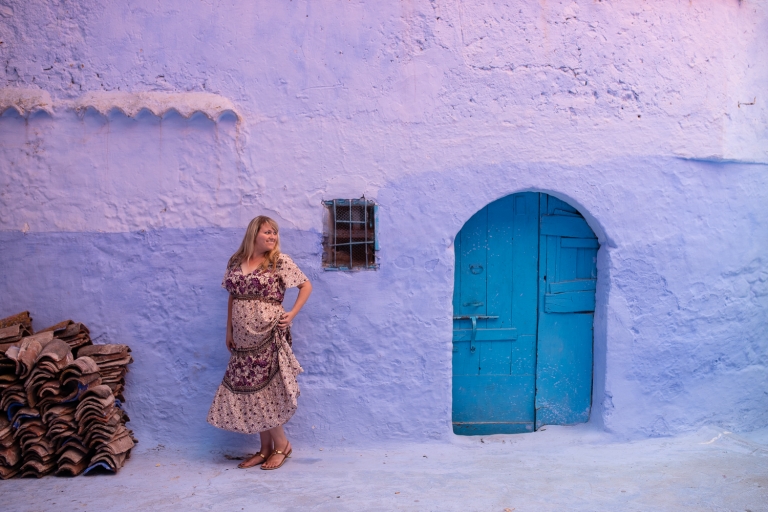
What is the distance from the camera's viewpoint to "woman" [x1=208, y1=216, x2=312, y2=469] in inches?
157

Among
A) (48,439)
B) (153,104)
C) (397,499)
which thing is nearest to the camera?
(397,499)

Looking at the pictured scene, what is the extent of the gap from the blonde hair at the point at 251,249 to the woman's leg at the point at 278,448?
1120mm

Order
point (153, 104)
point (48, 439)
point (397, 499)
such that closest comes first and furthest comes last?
point (397, 499), point (48, 439), point (153, 104)

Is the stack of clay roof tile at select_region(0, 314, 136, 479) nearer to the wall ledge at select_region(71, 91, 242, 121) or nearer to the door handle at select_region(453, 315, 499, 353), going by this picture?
the wall ledge at select_region(71, 91, 242, 121)

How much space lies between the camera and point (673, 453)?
176 inches

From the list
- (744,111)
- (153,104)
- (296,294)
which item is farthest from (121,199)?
(744,111)

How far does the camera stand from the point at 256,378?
158 inches

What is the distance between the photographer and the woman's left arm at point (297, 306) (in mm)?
4039

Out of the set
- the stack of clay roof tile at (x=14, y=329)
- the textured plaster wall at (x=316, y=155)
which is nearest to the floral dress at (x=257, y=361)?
the textured plaster wall at (x=316, y=155)

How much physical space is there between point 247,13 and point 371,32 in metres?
0.89

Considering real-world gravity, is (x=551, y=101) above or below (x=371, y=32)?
below

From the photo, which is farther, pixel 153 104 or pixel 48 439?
pixel 153 104

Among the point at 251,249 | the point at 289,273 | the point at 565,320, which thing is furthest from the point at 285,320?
the point at 565,320

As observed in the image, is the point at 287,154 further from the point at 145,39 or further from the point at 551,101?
the point at 551,101
